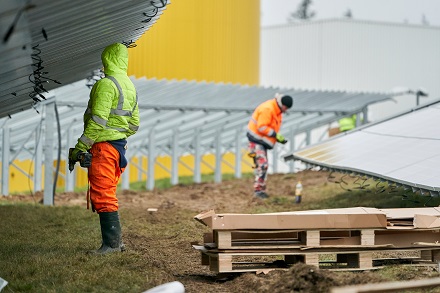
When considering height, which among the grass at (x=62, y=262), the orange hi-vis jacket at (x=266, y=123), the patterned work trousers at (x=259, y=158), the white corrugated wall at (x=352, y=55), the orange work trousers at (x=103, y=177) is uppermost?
the white corrugated wall at (x=352, y=55)

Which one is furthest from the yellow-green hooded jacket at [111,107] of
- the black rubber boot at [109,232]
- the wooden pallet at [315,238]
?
the wooden pallet at [315,238]

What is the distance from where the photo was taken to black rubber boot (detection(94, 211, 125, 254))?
29.5 feet

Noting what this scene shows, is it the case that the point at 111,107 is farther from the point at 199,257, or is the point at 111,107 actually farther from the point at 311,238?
the point at 311,238

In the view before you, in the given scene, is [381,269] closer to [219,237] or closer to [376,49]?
[219,237]

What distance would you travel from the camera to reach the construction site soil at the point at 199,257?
6.98 m

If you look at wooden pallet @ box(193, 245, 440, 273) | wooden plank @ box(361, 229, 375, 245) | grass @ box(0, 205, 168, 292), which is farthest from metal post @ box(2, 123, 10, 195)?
wooden plank @ box(361, 229, 375, 245)

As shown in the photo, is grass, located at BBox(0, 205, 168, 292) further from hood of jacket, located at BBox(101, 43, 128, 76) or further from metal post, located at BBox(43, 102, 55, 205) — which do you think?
metal post, located at BBox(43, 102, 55, 205)

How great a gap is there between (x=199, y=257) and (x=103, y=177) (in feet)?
3.90

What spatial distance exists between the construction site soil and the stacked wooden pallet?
19 centimetres

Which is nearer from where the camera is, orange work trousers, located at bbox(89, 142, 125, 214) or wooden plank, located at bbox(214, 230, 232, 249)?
wooden plank, located at bbox(214, 230, 232, 249)

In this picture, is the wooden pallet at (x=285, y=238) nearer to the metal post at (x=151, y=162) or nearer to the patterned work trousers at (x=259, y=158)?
the patterned work trousers at (x=259, y=158)

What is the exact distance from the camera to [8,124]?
17.8 metres

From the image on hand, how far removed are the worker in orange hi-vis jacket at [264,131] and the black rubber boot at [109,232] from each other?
23.2ft

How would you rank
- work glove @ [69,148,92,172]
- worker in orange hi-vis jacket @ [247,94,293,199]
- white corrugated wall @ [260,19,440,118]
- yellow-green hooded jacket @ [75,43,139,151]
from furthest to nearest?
white corrugated wall @ [260,19,440,118], worker in orange hi-vis jacket @ [247,94,293,199], yellow-green hooded jacket @ [75,43,139,151], work glove @ [69,148,92,172]
